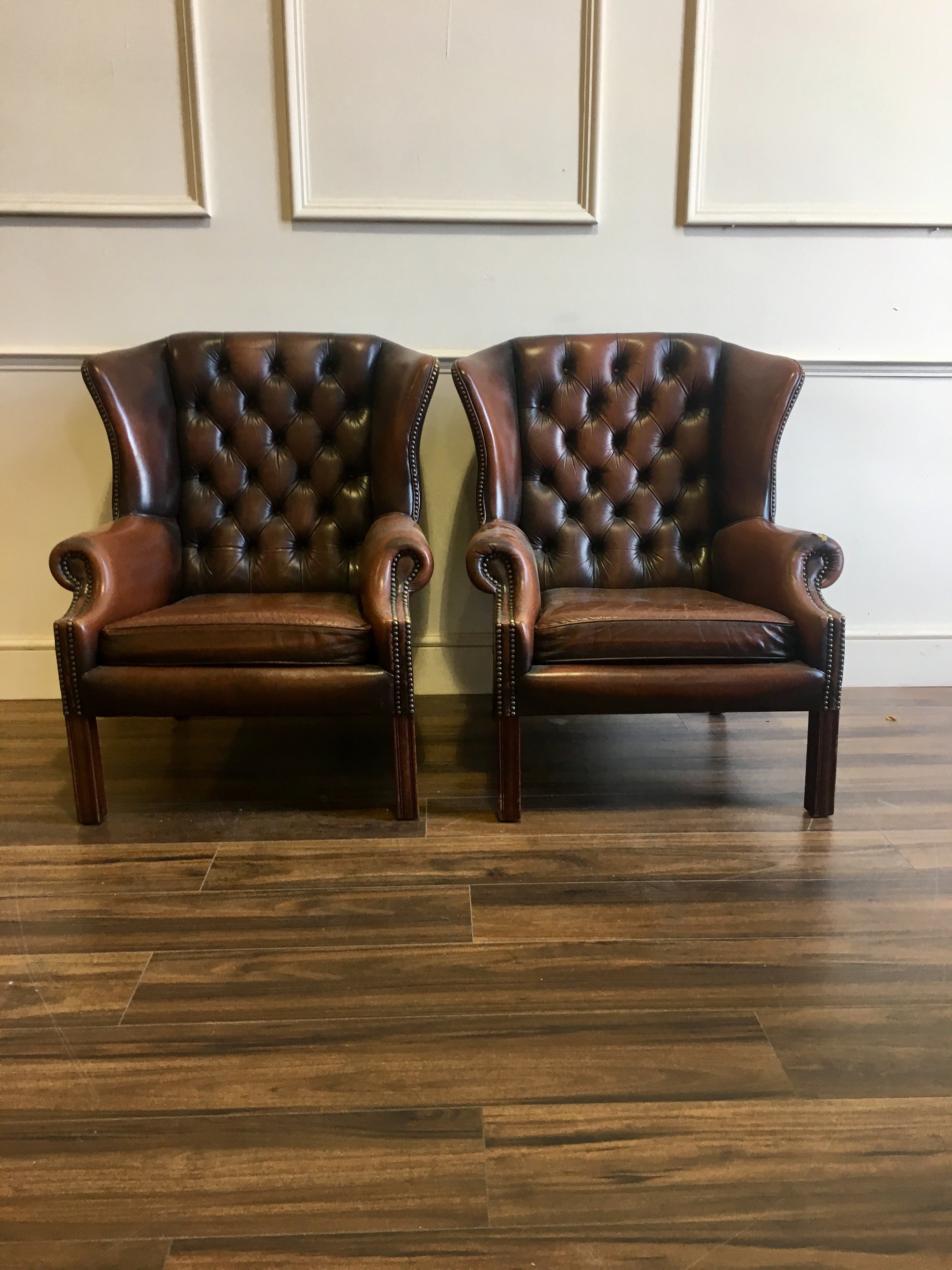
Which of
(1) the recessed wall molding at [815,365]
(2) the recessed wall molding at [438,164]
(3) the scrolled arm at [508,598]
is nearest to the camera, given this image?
(3) the scrolled arm at [508,598]

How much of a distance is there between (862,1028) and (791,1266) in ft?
1.54

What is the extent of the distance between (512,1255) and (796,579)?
1.56 meters

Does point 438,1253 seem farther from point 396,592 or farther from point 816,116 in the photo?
point 816,116

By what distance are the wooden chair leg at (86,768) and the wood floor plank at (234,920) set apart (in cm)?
33

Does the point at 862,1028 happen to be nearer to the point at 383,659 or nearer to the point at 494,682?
the point at 494,682

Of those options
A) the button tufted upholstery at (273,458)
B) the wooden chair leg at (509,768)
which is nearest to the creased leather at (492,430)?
the button tufted upholstery at (273,458)

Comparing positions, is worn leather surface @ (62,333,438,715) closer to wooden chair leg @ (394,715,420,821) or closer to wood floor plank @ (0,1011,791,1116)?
wooden chair leg @ (394,715,420,821)

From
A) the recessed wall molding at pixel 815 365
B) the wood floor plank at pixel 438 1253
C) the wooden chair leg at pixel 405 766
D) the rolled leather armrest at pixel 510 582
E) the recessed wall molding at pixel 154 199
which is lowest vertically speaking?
the wood floor plank at pixel 438 1253

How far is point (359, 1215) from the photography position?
1148 mm

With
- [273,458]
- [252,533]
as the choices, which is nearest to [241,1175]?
[252,533]

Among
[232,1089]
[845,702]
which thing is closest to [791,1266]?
[232,1089]

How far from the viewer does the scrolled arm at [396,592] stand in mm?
2094

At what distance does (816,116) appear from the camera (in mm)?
2699

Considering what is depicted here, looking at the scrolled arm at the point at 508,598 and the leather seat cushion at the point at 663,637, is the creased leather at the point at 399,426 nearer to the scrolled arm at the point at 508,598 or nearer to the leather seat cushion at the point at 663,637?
the scrolled arm at the point at 508,598
